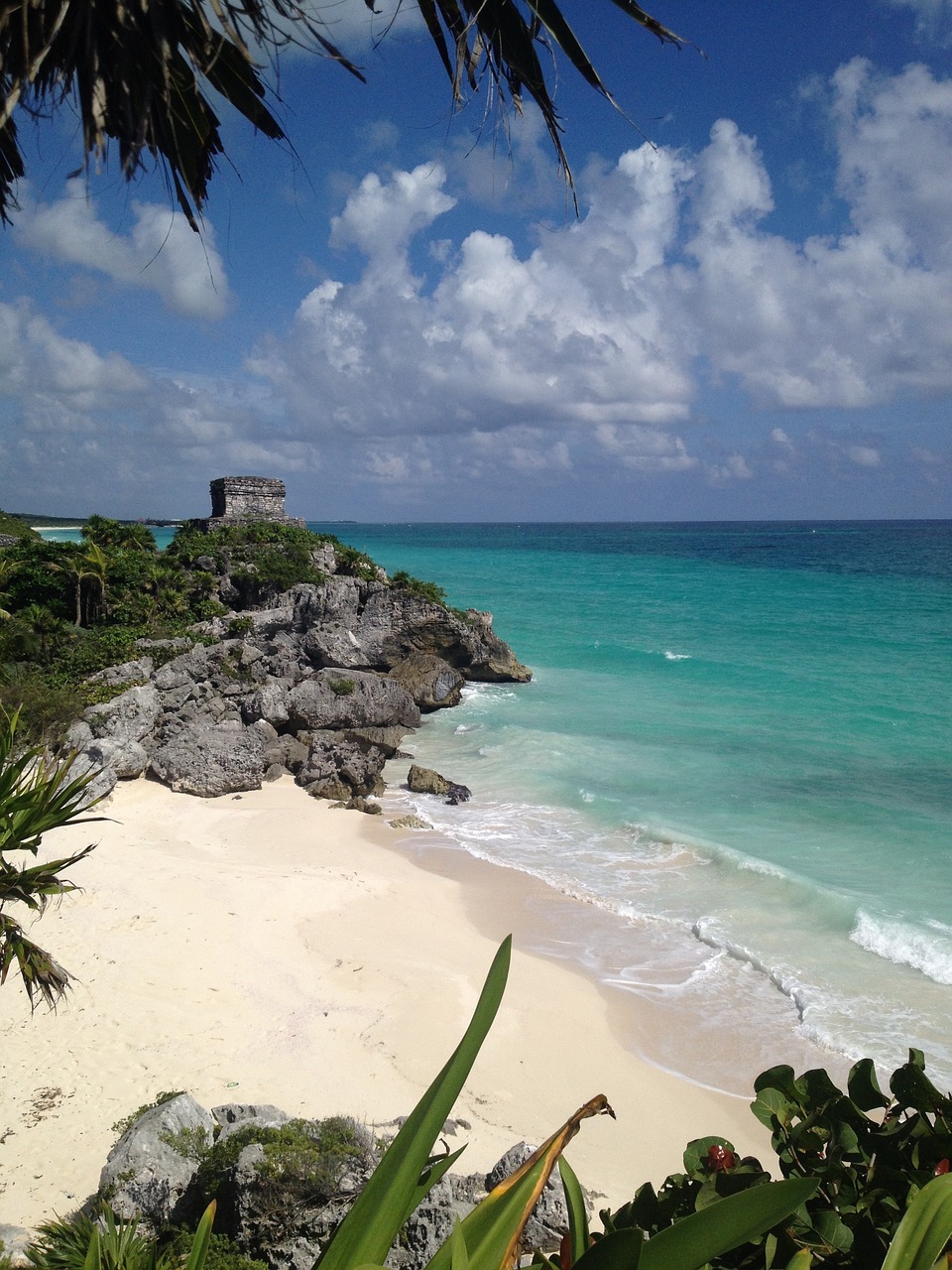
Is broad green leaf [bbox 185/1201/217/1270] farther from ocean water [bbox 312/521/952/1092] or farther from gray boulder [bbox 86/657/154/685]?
gray boulder [bbox 86/657/154/685]

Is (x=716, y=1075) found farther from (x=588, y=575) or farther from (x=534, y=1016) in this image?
(x=588, y=575)

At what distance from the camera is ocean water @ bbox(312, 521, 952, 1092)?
8.18m

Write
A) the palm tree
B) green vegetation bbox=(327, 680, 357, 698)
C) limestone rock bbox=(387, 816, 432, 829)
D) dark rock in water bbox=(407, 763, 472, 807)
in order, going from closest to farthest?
1. limestone rock bbox=(387, 816, 432, 829)
2. dark rock in water bbox=(407, 763, 472, 807)
3. green vegetation bbox=(327, 680, 357, 698)
4. the palm tree

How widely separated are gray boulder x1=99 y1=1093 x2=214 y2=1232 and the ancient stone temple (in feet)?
77.8

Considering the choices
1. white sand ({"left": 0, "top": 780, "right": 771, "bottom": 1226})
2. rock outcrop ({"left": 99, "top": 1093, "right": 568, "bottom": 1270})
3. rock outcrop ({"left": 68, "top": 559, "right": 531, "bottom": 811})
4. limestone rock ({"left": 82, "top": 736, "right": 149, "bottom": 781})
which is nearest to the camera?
rock outcrop ({"left": 99, "top": 1093, "right": 568, "bottom": 1270})

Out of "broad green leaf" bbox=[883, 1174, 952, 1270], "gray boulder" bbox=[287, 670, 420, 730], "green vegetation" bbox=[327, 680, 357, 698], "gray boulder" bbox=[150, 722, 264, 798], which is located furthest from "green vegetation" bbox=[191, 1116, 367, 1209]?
"green vegetation" bbox=[327, 680, 357, 698]

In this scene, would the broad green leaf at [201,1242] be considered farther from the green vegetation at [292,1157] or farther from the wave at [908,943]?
the wave at [908,943]

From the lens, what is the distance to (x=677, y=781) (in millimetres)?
15305

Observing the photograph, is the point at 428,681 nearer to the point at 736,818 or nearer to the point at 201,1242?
the point at 736,818

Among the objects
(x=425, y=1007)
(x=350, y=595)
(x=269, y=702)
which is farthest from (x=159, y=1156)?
(x=350, y=595)

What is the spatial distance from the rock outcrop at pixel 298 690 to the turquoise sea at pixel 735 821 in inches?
47.2

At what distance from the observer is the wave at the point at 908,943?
342 inches

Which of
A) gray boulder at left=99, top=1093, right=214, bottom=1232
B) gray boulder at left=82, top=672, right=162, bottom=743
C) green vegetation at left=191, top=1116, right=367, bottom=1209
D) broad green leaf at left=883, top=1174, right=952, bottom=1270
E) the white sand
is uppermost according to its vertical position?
broad green leaf at left=883, top=1174, right=952, bottom=1270

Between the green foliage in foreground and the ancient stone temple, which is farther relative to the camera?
the ancient stone temple
